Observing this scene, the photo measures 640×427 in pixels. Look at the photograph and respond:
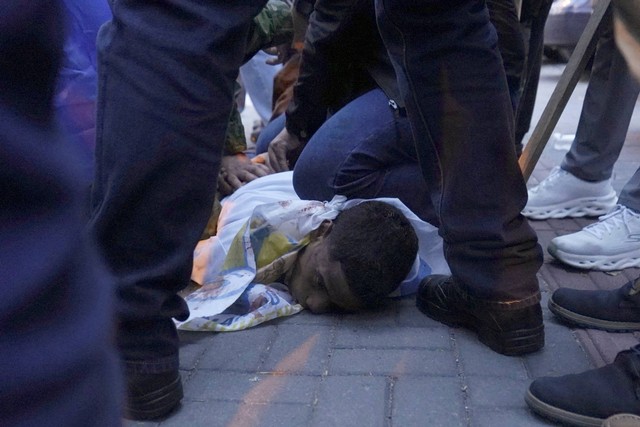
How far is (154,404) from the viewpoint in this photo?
4.51 feet

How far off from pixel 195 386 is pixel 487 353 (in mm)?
675

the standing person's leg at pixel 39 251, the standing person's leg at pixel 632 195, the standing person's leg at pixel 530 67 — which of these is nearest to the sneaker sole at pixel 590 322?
the standing person's leg at pixel 632 195

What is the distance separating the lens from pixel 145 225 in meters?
1.30

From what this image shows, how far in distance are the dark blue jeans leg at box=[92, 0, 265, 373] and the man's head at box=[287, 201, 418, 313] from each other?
61 cm

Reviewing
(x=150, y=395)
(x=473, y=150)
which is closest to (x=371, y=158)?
(x=473, y=150)

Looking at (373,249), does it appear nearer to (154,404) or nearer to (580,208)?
(154,404)

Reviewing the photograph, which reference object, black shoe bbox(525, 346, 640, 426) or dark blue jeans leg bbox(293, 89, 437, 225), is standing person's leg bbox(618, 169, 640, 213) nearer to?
dark blue jeans leg bbox(293, 89, 437, 225)

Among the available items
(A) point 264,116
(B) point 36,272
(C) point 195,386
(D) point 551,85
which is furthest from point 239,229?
(D) point 551,85

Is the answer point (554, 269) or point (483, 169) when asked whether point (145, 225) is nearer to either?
point (483, 169)

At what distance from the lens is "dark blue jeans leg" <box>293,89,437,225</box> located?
225 cm

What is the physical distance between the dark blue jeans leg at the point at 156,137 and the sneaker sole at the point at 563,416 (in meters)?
0.73

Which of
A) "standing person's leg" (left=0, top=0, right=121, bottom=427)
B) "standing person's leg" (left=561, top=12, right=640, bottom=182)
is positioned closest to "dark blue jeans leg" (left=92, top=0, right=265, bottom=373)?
"standing person's leg" (left=0, top=0, right=121, bottom=427)

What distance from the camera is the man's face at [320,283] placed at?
1868 mm

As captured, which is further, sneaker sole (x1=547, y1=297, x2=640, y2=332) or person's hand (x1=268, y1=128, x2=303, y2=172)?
person's hand (x1=268, y1=128, x2=303, y2=172)
